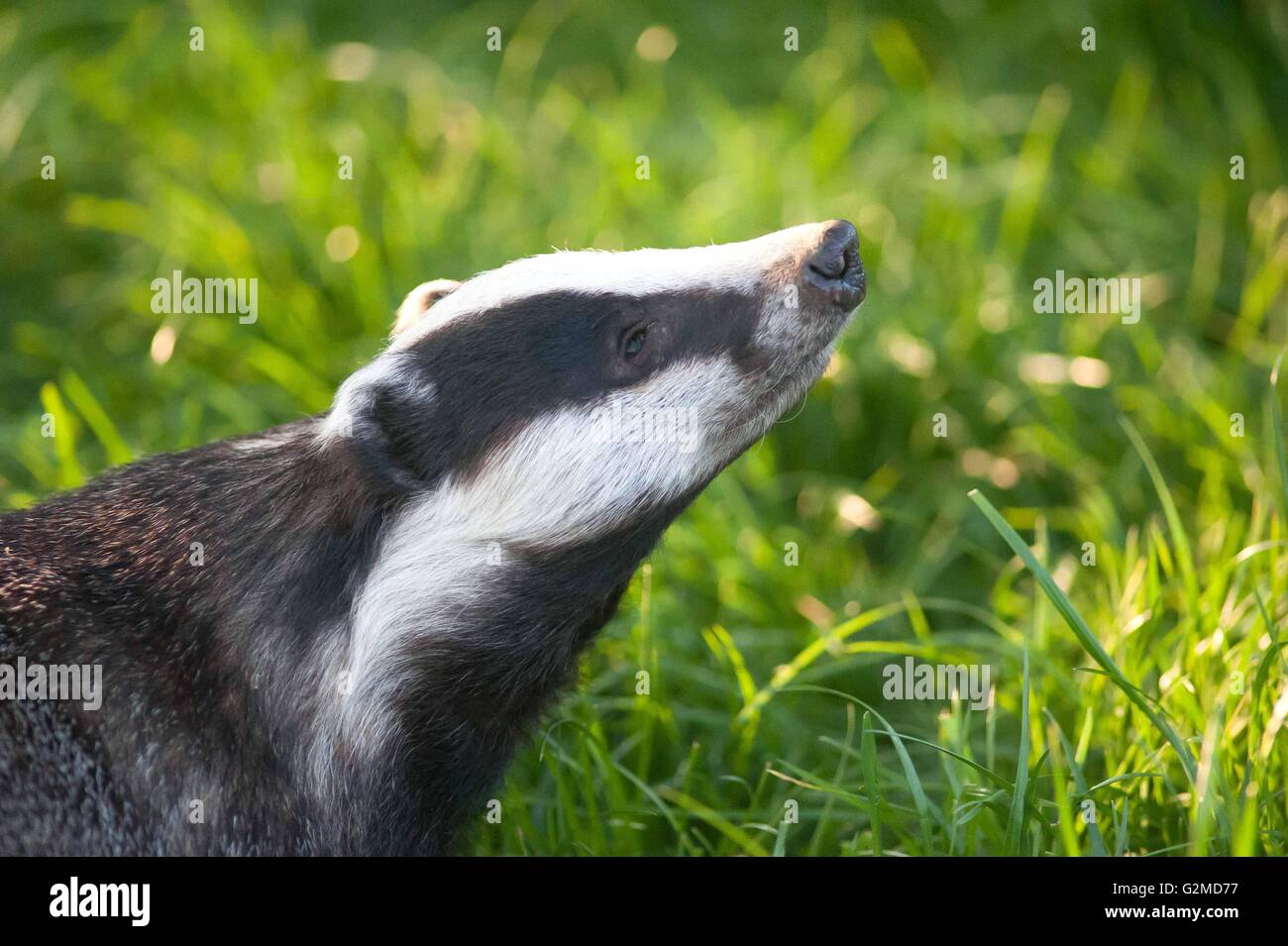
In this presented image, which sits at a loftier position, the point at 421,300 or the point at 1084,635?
the point at 421,300

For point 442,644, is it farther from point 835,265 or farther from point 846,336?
point 846,336

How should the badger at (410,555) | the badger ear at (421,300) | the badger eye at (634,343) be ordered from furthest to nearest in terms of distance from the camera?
1. the badger ear at (421,300)
2. the badger eye at (634,343)
3. the badger at (410,555)

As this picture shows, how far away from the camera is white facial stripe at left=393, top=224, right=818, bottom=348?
3.08 metres

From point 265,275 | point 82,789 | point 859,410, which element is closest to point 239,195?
point 265,275

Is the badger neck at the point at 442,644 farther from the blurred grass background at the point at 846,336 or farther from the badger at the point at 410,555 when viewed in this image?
the blurred grass background at the point at 846,336

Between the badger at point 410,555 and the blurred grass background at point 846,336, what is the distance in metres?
0.62

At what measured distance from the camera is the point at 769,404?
3141 mm

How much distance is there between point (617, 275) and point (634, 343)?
167 mm

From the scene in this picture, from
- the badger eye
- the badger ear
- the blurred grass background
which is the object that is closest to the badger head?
the badger eye

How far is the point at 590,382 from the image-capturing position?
119 inches

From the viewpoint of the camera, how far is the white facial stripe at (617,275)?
3.08 meters

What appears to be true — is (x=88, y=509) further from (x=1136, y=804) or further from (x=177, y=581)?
(x=1136, y=804)

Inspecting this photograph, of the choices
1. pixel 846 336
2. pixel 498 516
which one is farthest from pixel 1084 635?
pixel 846 336

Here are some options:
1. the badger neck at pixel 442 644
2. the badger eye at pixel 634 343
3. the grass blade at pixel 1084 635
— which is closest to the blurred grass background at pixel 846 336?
the grass blade at pixel 1084 635
